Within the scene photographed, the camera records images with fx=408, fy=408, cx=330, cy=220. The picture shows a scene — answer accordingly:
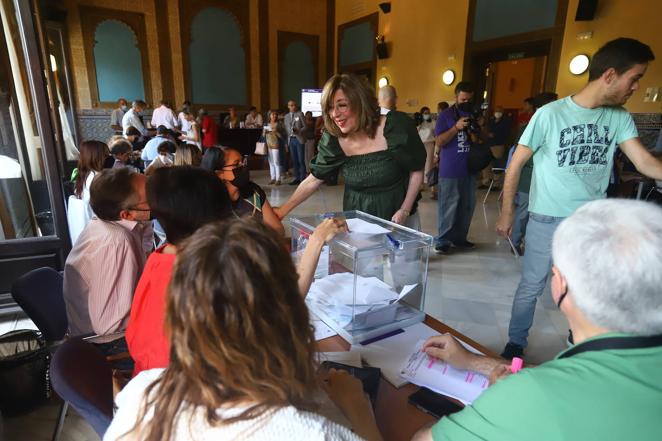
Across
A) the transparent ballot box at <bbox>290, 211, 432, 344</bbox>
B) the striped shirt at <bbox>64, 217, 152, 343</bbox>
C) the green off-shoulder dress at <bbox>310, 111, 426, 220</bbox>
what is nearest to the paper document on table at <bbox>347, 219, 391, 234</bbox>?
the transparent ballot box at <bbox>290, 211, 432, 344</bbox>

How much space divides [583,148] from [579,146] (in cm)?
2

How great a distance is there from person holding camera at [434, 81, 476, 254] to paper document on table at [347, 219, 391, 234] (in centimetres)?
245

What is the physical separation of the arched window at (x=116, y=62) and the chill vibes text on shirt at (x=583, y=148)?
33.7 feet

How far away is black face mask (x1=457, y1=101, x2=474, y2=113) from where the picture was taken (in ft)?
12.0

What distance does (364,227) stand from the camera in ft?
4.89

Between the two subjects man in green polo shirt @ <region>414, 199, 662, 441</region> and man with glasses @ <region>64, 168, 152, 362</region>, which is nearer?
man in green polo shirt @ <region>414, 199, 662, 441</region>

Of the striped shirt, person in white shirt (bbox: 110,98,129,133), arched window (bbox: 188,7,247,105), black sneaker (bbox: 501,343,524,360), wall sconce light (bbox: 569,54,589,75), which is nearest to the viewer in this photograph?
the striped shirt

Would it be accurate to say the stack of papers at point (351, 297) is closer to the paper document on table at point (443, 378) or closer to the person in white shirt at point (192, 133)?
the paper document on table at point (443, 378)

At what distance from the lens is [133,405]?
72cm

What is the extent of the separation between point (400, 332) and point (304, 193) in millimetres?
1024

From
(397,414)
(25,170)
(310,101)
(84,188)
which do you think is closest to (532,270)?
(397,414)

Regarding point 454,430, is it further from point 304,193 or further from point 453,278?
point 453,278

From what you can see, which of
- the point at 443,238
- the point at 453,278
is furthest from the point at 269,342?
the point at 443,238

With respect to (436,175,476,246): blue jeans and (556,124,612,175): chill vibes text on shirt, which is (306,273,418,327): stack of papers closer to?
(556,124,612,175): chill vibes text on shirt
